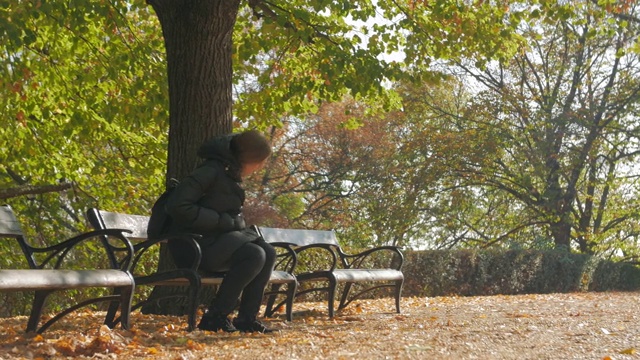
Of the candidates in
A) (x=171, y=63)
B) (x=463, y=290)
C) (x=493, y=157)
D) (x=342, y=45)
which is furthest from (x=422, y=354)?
(x=493, y=157)

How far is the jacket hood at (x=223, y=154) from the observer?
756cm

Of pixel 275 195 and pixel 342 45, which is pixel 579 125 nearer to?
pixel 275 195

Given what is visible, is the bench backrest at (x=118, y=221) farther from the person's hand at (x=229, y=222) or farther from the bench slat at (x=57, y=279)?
the bench slat at (x=57, y=279)

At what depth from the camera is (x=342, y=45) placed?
1316 cm

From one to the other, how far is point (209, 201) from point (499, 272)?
45.0 ft

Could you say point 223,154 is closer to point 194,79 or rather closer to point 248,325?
point 248,325

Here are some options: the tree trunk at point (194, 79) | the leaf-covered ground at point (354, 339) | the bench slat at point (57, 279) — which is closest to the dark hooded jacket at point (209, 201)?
the leaf-covered ground at point (354, 339)

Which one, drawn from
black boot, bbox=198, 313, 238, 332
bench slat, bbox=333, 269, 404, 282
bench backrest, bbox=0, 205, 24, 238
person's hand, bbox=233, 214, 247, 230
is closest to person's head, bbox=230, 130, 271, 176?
person's hand, bbox=233, 214, 247, 230

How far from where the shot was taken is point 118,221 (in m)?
7.80

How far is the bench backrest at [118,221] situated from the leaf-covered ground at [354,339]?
0.74 meters

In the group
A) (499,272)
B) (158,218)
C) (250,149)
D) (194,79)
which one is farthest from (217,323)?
(499,272)

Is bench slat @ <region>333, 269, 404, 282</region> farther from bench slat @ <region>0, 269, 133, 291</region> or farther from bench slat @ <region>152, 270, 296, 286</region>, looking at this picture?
bench slat @ <region>0, 269, 133, 291</region>

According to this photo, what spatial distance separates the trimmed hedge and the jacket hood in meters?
11.5

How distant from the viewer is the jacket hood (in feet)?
24.8
